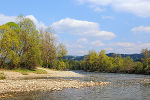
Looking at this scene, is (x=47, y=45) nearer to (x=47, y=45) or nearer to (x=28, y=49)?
(x=47, y=45)

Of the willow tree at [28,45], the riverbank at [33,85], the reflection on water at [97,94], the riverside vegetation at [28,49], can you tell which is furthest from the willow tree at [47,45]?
the reflection on water at [97,94]

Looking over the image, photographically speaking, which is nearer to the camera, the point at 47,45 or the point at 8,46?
the point at 8,46

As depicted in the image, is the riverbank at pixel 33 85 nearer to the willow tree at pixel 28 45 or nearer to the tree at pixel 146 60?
the willow tree at pixel 28 45

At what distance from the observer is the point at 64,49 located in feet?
228

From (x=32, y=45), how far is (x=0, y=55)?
9676 millimetres

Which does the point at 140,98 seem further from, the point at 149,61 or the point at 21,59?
the point at 149,61

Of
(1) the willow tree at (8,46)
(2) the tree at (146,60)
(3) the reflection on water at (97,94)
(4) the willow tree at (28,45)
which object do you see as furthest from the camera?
(2) the tree at (146,60)

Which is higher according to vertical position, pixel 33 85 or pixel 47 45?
pixel 47 45

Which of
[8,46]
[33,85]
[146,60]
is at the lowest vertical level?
[33,85]

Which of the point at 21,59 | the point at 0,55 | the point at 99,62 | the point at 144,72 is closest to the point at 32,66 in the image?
the point at 21,59

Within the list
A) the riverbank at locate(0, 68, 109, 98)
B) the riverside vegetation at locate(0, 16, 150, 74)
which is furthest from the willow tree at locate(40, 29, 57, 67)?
the riverbank at locate(0, 68, 109, 98)

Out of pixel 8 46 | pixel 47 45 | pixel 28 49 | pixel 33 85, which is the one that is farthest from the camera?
pixel 47 45

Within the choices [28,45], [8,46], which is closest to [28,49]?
[28,45]

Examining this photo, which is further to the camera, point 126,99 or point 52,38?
point 52,38
